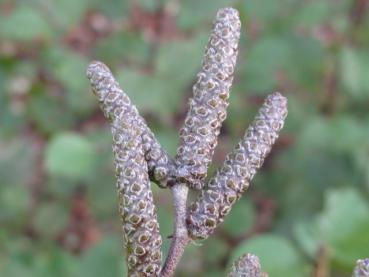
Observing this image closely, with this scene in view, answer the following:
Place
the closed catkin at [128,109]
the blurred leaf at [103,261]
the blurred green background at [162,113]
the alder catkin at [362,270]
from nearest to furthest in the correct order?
the alder catkin at [362,270] < the closed catkin at [128,109] < the blurred leaf at [103,261] < the blurred green background at [162,113]

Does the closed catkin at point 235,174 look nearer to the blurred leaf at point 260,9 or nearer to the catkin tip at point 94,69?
the catkin tip at point 94,69

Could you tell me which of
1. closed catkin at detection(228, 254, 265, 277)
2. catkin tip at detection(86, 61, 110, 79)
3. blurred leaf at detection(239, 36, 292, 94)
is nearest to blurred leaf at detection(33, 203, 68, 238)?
blurred leaf at detection(239, 36, 292, 94)

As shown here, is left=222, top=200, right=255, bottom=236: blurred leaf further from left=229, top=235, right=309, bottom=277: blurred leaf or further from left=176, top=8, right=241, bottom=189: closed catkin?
left=176, top=8, right=241, bottom=189: closed catkin

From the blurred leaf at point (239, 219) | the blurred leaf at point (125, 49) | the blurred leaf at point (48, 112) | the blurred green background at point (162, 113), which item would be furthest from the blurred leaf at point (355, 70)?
the blurred leaf at point (48, 112)

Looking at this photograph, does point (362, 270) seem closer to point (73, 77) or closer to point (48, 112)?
point (73, 77)

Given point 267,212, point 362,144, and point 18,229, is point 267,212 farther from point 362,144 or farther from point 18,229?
point 18,229

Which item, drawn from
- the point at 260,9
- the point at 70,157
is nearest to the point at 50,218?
the point at 70,157
